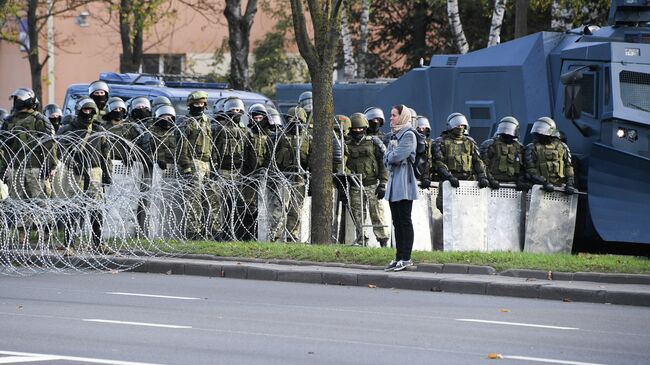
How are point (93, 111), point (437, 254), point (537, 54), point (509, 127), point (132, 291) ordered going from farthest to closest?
point (537, 54) → point (509, 127) → point (93, 111) → point (437, 254) → point (132, 291)

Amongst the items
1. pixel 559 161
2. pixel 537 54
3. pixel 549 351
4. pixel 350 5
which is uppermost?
pixel 350 5

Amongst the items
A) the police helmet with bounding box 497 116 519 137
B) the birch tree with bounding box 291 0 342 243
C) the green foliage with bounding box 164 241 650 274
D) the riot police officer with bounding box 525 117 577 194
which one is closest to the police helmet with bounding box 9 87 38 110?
the green foliage with bounding box 164 241 650 274

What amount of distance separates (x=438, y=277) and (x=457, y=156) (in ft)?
15.5

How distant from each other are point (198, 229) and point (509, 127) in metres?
4.72

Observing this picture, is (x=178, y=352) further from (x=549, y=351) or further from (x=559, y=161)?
(x=559, y=161)

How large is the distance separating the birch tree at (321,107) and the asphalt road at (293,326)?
3416mm

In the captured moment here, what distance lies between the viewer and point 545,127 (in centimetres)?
2036

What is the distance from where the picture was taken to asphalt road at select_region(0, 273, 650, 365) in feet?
34.0

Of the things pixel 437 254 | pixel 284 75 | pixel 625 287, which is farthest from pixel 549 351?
pixel 284 75

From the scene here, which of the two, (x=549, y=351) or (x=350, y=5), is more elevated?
(x=350, y=5)

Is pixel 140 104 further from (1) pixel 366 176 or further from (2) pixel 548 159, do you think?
(2) pixel 548 159

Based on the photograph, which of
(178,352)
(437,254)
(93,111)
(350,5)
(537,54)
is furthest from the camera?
(350,5)

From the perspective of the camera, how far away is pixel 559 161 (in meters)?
20.1

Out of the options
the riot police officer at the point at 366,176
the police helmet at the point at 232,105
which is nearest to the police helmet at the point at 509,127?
the riot police officer at the point at 366,176
